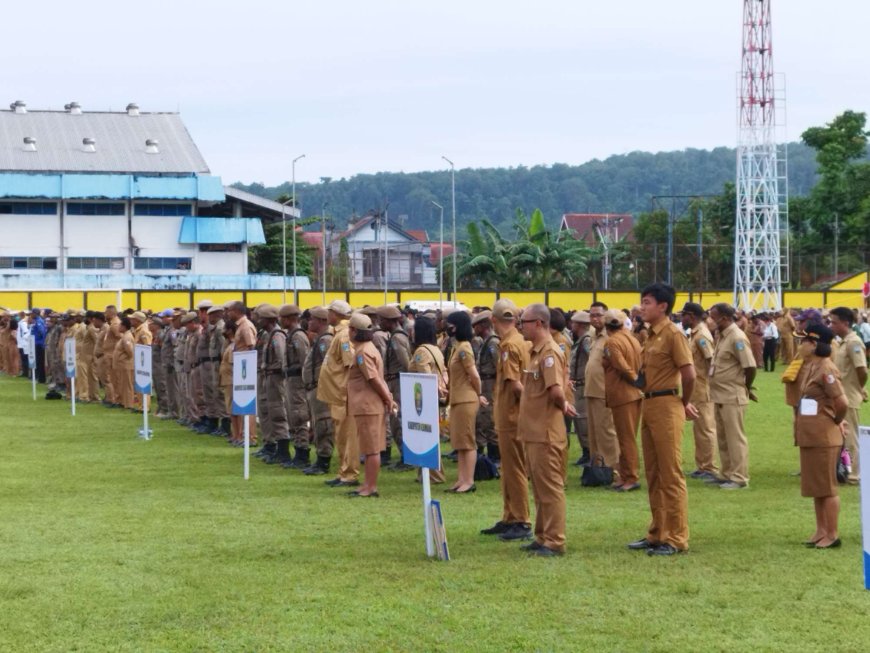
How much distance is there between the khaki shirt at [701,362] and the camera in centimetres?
1600

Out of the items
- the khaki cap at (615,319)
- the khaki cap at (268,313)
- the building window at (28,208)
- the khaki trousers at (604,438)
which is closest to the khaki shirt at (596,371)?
the khaki trousers at (604,438)

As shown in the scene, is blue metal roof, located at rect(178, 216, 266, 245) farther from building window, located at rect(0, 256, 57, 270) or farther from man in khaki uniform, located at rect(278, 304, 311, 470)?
man in khaki uniform, located at rect(278, 304, 311, 470)

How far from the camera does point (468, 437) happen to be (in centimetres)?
1444

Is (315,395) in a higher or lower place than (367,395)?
lower

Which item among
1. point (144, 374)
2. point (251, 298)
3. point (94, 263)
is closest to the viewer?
point (144, 374)

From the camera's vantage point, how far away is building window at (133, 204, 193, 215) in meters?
71.8

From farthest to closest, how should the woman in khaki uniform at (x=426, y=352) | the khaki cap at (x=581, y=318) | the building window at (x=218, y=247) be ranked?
the building window at (x=218, y=247), the khaki cap at (x=581, y=318), the woman in khaki uniform at (x=426, y=352)

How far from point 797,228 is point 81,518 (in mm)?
73328

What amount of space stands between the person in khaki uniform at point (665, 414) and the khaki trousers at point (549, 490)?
2.37 ft

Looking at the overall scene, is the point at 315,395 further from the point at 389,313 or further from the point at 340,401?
the point at 389,313

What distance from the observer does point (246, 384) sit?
15609 millimetres

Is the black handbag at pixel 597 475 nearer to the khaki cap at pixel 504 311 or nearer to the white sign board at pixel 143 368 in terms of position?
the khaki cap at pixel 504 311

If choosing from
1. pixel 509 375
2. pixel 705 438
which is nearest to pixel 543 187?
pixel 705 438

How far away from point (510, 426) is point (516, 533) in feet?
3.15
